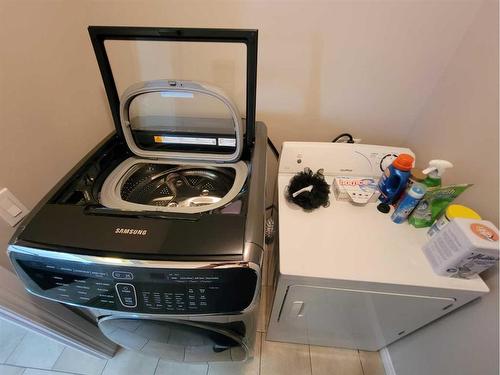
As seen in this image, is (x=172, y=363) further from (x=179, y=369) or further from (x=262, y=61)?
(x=262, y=61)

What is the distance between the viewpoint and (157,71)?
1.05 meters

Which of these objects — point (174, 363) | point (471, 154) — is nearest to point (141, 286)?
point (174, 363)

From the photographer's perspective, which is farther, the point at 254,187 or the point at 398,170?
the point at 398,170

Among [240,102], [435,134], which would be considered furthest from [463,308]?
[240,102]

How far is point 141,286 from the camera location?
0.56m

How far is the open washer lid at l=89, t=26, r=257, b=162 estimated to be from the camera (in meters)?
0.69

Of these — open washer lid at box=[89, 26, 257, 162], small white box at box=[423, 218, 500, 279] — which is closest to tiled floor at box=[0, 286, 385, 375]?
small white box at box=[423, 218, 500, 279]

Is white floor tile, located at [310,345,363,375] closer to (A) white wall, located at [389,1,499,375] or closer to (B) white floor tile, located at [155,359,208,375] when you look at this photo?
(A) white wall, located at [389,1,499,375]

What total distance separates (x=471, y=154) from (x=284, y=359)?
4.30ft

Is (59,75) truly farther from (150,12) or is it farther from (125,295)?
(125,295)

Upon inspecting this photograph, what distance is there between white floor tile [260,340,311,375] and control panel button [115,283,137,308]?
1.01m

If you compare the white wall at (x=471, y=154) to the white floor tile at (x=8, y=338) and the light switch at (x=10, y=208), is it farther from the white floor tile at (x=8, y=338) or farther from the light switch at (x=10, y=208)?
the white floor tile at (x=8, y=338)

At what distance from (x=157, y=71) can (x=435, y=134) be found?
1.27 metres

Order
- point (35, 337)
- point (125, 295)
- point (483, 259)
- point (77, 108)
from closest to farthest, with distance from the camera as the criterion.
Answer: point (125, 295), point (483, 259), point (77, 108), point (35, 337)
